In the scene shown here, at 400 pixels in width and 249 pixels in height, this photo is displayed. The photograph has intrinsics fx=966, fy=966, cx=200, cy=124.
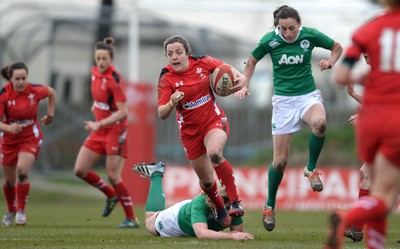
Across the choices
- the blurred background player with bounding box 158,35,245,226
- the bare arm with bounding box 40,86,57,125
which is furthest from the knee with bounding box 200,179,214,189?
the bare arm with bounding box 40,86,57,125

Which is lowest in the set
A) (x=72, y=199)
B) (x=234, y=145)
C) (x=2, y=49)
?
(x=72, y=199)

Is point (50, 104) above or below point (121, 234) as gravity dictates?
above

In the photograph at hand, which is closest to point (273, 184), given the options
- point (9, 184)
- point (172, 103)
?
point (172, 103)

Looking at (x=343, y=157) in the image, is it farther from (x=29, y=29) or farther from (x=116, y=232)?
(x=116, y=232)

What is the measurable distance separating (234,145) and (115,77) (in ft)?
30.3

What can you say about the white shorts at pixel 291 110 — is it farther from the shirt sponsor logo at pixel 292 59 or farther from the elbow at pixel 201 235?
A: the elbow at pixel 201 235

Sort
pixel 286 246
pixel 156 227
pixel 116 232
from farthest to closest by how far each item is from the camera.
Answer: pixel 116 232
pixel 156 227
pixel 286 246

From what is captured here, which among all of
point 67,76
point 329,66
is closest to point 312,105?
point 329,66

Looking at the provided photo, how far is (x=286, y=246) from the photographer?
351 inches

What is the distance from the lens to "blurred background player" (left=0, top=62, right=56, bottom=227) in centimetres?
1209

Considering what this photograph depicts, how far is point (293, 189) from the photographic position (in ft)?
62.8

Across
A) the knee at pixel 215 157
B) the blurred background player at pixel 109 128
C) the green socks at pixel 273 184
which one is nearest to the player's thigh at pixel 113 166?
the blurred background player at pixel 109 128

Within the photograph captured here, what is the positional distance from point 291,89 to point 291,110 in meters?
0.22

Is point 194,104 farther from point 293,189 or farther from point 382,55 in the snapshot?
point 293,189
